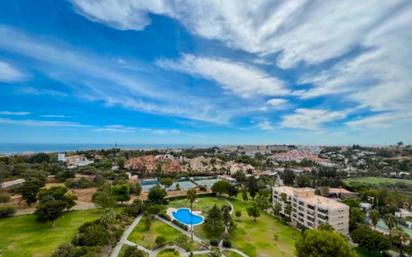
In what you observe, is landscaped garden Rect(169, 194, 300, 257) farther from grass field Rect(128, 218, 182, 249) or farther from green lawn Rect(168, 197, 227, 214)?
grass field Rect(128, 218, 182, 249)

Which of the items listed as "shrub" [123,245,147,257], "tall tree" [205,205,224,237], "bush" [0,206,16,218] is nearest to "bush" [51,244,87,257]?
"shrub" [123,245,147,257]

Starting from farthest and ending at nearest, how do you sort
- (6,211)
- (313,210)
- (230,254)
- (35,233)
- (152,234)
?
(6,211) < (313,210) < (152,234) < (35,233) < (230,254)

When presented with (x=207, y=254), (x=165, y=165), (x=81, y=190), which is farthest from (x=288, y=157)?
(x=207, y=254)

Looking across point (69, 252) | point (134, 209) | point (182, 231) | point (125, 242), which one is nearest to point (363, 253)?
point (182, 231)

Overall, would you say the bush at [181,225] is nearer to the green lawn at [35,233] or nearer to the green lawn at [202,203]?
the green lawn at [202,203]

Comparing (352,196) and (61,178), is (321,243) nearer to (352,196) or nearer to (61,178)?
(352,196)

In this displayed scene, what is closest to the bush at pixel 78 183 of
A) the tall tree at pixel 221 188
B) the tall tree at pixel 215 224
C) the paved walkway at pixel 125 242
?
the paved walkway at pixel 125 242

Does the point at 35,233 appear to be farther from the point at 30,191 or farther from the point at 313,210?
the point at 313,210
